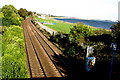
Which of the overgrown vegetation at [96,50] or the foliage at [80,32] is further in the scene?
the foliage at [80,32]

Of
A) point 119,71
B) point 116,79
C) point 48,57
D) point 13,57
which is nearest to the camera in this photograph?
point 13,57

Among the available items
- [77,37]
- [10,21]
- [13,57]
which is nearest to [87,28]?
[77,37]

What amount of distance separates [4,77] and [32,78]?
13.0ft

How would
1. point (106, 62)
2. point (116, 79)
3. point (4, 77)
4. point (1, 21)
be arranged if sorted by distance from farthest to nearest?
1. point (1, 21)
2. point (106, 62)
3. point (116, 79)
4. point (4, 77)

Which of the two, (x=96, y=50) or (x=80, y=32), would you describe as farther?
(x=80, y=32)

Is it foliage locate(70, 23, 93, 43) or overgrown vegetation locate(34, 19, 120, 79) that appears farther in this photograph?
foliage locate(70, 23, 93, 43)

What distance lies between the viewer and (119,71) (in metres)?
14.5

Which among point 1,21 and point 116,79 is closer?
point 116,79

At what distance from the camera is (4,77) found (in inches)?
391

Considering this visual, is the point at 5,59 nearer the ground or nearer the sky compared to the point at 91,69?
nearer the sky

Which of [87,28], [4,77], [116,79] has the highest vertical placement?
[87,28]

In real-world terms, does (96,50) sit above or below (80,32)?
below

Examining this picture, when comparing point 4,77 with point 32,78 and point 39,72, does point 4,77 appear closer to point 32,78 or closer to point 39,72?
point 32,78

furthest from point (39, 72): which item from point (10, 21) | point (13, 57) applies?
point (10, 21)
